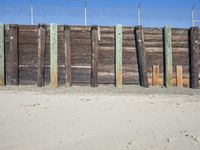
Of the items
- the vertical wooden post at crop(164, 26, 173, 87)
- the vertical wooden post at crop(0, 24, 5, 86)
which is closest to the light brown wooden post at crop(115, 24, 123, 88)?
the vertical wooden post at crop(164, 26, 173, 87)

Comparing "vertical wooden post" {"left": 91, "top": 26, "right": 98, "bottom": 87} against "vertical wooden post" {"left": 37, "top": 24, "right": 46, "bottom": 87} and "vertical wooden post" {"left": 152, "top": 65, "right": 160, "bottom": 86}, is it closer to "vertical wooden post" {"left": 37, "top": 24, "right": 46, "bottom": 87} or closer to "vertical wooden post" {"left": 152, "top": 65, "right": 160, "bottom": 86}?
"vertical wooden post" {"left": 37, "top": 24, "right": 46, "bottom": 87}

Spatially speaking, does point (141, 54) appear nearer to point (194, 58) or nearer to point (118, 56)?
point (118, 56)

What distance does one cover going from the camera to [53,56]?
13250mm

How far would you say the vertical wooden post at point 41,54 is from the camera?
13.2m

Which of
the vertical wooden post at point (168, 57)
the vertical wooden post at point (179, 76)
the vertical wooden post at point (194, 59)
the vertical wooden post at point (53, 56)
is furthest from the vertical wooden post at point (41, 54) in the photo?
the vertical wooden post at point (194, 59)

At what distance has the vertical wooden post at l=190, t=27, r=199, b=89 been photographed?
13.6 meters

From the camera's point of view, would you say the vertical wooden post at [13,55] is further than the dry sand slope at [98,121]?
Yes

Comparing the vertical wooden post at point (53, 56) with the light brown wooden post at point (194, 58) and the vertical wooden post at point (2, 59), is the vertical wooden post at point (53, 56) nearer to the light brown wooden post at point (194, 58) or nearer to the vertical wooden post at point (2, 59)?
the vertical wooden post at point (2, 59)

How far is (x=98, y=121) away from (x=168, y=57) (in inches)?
270

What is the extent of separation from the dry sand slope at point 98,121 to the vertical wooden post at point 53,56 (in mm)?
1396

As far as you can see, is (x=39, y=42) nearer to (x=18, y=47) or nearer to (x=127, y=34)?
(x=18, y=47)

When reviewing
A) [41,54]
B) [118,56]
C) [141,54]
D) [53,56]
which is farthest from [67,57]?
[141,54]

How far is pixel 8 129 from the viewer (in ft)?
21.4

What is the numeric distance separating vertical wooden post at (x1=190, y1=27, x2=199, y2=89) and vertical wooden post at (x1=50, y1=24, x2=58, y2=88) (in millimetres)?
4562
